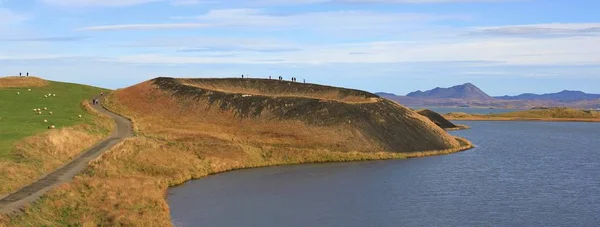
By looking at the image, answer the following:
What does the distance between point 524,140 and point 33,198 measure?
316ft

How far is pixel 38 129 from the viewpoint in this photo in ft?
214

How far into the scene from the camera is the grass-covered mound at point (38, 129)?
48.7 m

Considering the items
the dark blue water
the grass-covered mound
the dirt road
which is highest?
the grass-covered mound

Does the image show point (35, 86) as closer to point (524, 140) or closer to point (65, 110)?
point (65, 110)

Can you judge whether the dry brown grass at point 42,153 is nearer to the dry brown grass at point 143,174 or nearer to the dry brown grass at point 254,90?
the dry brown grass at point 143,174

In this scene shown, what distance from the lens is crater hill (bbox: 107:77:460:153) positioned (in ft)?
267

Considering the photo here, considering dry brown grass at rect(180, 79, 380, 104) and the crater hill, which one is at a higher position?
dry brown grass at rect(180, 79, 380, 104)

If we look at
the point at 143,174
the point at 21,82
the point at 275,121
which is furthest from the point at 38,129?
the point at 21,82

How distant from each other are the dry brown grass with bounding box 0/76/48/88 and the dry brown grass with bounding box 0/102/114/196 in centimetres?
4865

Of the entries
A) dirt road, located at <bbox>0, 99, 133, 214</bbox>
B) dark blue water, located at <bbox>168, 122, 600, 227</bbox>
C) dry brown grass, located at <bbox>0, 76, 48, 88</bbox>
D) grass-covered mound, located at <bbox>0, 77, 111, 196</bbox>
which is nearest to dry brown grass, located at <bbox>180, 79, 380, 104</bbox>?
grass-covered mound, located at <bbox>0, 77, 111, 196</bbox>

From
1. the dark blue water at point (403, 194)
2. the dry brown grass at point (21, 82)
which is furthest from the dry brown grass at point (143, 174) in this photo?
the dry brown grass at point (21, 82)

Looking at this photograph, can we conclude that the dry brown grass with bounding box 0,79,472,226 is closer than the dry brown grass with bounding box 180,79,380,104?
Yes

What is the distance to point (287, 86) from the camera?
364ft

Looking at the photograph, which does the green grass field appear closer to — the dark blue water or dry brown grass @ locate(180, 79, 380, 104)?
the dark blue water
